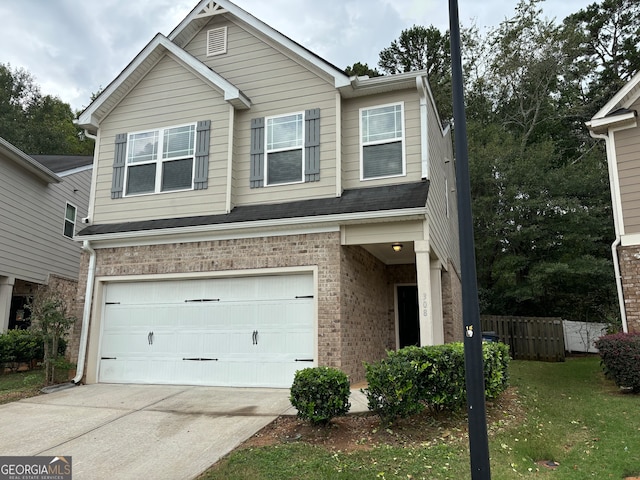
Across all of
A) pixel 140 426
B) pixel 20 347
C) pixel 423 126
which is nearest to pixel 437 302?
pixel 423 126

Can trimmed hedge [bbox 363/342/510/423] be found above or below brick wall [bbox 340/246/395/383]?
below

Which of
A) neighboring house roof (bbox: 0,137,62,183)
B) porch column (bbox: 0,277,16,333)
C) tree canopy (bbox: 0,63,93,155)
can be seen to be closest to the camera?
neighboring house roof (bbox: 0,137,62,183)

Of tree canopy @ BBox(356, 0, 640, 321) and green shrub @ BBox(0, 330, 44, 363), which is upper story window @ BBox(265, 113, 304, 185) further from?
tree canopy @ BBox(356, 0, 640, 321)

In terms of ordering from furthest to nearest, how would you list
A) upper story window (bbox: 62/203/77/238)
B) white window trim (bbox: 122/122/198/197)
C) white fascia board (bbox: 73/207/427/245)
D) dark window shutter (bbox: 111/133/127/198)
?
upper story window (bbox: 62/203/77/238) → dark window shutter (bbox: 111/133/127/198) → white window trim (bbox: 122/122/198/197) → white fascia board (bbox: 73/207/427/245)

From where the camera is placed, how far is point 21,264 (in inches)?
572

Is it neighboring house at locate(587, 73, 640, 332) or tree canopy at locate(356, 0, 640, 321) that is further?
tree canopy at locate(356, 0, 640, 321)

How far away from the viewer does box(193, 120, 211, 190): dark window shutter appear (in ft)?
32.4

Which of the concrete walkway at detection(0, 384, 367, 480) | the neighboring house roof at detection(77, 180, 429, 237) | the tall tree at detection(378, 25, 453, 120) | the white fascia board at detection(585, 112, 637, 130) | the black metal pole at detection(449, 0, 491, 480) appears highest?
the tall tree at detection(378, 25, 453, 120)

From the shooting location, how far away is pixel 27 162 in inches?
565

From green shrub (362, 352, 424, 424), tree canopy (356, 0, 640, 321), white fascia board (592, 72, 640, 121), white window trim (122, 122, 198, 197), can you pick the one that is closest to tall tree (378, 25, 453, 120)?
tree canopy (356, 0, 640, 321)

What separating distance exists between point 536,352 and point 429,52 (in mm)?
19609

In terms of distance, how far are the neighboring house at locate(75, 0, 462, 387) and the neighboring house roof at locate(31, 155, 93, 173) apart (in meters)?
6.80

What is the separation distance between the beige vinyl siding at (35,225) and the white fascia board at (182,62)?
5265mm

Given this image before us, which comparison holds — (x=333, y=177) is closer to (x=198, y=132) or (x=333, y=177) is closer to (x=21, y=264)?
(x=198, y=132)
